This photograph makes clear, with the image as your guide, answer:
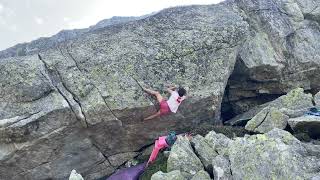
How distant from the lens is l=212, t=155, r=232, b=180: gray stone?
18406 mm

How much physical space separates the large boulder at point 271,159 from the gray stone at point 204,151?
6.65ft

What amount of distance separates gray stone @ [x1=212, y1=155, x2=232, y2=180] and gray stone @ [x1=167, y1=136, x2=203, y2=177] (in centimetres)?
144

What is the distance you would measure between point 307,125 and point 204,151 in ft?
17.2

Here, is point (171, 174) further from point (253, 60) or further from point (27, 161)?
point (253, 60)

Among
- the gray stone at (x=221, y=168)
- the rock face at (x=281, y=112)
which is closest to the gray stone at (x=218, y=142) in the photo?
the gray stone at (x=221, y=168)

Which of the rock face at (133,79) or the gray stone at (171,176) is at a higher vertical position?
the rock face at (133,79)

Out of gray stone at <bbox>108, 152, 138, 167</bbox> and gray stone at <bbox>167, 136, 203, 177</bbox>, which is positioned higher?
gray stone at <bbox>167, 136, 203, 177</bbox>

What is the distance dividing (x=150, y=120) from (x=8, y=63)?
8.51 m

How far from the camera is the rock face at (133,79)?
24.0 metres

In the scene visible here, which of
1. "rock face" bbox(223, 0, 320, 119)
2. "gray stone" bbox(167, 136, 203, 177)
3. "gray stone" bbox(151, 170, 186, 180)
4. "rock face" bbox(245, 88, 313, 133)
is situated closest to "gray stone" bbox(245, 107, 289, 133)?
"rock face" bbox(245, 88, 313, 133)

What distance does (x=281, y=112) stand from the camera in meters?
23.9

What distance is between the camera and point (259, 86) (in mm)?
30953

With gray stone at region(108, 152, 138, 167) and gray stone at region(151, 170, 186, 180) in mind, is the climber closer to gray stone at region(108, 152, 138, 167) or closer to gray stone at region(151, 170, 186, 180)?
gray stone at region(108, 152, 138, 167)

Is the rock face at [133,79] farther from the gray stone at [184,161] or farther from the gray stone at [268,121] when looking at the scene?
the gray stone at [184,161]
